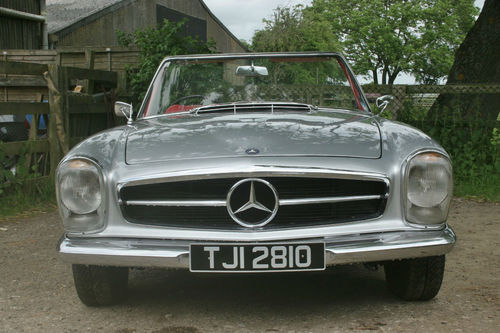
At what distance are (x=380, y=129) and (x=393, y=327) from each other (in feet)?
3.22

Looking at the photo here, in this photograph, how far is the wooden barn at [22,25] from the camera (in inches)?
777

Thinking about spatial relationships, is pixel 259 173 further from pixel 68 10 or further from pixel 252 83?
pixel 68 10

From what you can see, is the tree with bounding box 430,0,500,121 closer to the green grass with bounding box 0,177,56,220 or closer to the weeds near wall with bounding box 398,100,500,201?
the weeds near wall with bounding box 398,100,500,201

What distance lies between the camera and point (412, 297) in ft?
10.9

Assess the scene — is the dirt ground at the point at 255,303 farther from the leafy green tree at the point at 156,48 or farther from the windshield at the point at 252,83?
the leafy green tree at the point at 156,48

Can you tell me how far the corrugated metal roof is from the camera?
74.6 ft

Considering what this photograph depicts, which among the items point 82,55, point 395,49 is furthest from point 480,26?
point 395,49

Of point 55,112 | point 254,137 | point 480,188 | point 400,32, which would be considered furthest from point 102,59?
point 400,32

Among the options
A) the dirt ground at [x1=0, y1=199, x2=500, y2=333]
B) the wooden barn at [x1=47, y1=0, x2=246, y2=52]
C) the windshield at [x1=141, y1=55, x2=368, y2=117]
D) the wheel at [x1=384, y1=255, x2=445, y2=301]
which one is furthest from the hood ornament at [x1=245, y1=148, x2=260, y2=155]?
the wooden barn at [x1=47, y1=0, x2=246, y2=52]

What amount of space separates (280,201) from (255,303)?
0.71m

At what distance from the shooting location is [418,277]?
128 inches

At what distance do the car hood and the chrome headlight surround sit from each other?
18 centimetres

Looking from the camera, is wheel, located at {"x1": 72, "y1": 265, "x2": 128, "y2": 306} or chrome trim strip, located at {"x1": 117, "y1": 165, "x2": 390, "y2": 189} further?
wheel, located at {"x1": 72, "y1": 265, "x2": 128, "y2": 306}

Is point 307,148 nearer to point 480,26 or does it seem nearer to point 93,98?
point 93,98
